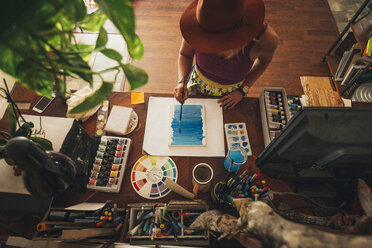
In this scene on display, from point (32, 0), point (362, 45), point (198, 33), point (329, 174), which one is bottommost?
point (329, 174)

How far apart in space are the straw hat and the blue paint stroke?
1.67 ft

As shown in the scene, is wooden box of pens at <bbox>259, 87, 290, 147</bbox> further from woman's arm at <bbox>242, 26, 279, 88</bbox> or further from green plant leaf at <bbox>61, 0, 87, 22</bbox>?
green plant leaf at <bbox>61, 0, 87, 22</bbox>

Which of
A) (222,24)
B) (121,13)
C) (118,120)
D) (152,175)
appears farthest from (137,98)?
(121,13)

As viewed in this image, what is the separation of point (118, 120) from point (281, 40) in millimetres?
2891

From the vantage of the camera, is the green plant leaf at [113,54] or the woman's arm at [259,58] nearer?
the green plant leaf at [113,54]

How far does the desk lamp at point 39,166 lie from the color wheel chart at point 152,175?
1.51ft

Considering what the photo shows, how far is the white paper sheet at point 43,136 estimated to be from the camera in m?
0.95

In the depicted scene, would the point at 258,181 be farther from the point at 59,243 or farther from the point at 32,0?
the point at 32,0

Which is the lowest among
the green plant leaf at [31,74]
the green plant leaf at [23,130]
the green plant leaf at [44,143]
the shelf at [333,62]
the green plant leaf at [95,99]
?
the shelf at [333,62]

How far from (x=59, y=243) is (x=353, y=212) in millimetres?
1427

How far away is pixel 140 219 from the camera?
3.46 ft

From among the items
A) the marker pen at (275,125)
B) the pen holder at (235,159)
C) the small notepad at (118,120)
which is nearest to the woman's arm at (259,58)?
the marker pen at (275,125)

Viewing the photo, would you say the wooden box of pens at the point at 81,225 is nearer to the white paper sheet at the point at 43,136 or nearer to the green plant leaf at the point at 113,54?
the white paper sheet at the point at 43,136

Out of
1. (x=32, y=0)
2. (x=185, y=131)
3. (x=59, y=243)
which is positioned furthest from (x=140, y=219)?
(x=32, y=0)
